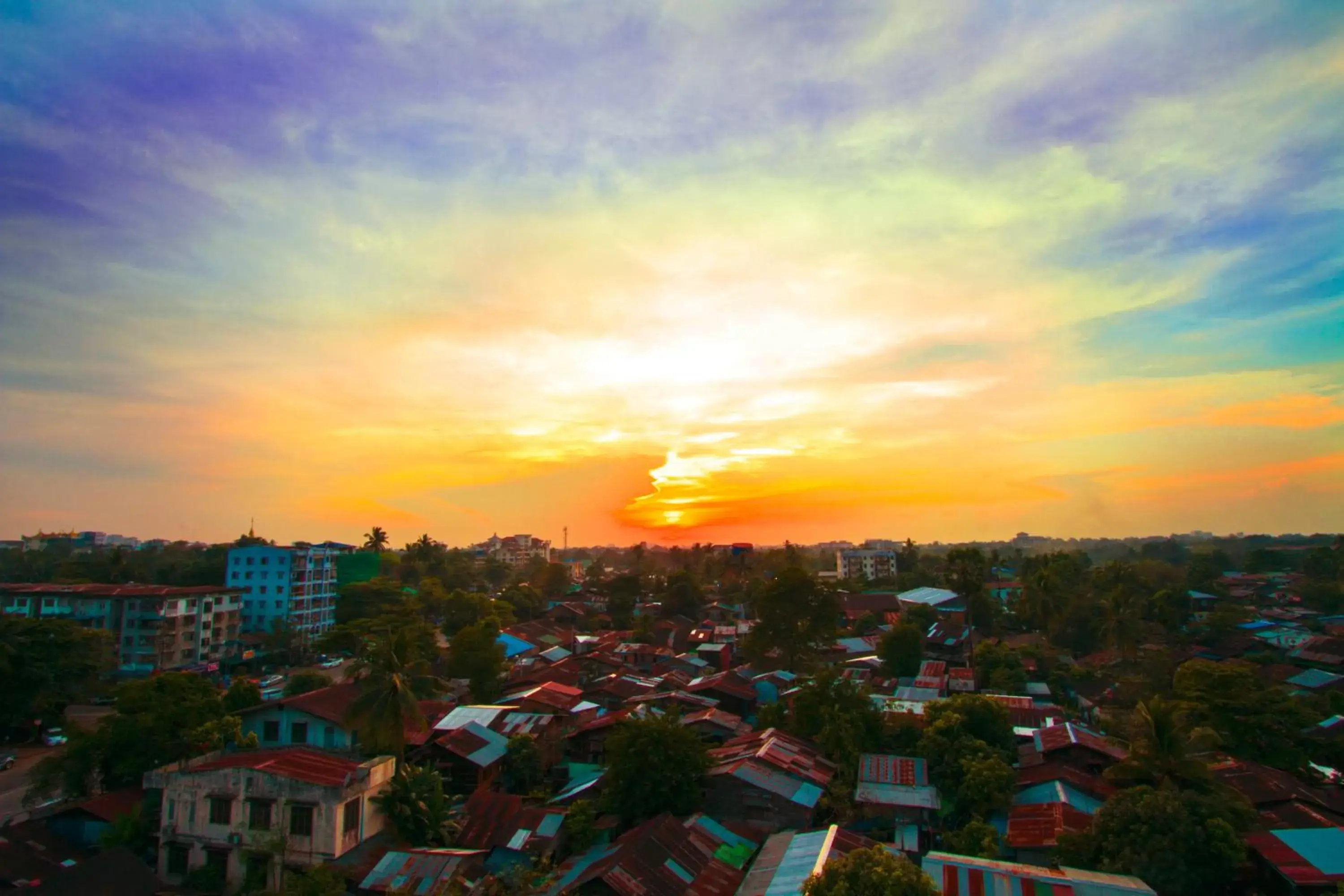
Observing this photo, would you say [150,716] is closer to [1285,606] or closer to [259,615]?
[259,615]

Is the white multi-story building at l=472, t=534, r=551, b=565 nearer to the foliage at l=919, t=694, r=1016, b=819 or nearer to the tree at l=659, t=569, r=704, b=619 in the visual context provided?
the tree at l=659, t=569, r=704, b=619

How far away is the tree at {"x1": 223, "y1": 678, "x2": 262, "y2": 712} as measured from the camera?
31.7 metres

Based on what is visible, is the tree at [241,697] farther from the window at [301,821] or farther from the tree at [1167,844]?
the tree at [1167,844]

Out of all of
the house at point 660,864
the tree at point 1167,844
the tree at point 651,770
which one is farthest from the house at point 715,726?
the tree at point 1167,844

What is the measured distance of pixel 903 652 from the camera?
45500mm

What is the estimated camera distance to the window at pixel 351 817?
21531 mm

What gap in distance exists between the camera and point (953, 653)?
5384cm

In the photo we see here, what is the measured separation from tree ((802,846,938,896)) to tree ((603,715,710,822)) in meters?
9.30

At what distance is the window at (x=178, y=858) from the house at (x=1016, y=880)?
70.7 ft

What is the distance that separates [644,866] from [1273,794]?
20.4m

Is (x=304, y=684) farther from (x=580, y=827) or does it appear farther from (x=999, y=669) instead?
(x=999, y=669)

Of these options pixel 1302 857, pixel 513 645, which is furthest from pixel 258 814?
pixel 513 645

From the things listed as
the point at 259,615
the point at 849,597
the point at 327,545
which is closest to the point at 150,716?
the point at 259,615

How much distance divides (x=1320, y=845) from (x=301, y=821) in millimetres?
27979
